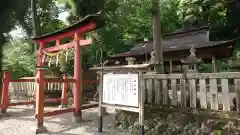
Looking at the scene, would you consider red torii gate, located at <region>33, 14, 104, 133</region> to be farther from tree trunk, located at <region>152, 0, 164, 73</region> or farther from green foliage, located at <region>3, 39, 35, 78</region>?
green foliage, located at <region>3, 39, 35, 78</region>

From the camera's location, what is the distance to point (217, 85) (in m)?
4.30

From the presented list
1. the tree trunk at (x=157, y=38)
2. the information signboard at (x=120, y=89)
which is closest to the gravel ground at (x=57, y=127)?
the information signboard at (x=120, y=89)

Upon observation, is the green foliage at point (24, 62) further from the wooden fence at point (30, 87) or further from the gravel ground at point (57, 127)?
the gravel ground at point (57, 127)

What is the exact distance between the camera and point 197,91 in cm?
467

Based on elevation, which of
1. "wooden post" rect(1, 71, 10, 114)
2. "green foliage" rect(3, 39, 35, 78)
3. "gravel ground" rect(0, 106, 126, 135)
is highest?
"green foliage" rect(3, 39, 35, 78)

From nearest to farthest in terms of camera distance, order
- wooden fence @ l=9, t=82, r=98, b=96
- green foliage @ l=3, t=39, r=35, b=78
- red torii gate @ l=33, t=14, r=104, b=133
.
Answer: red torii gate @ l=33, t=14, r=104, b=133, wooden fence @ l=9, t=82, r=98, b=96, green foliage @ l=3, t=39, r=35, b=78

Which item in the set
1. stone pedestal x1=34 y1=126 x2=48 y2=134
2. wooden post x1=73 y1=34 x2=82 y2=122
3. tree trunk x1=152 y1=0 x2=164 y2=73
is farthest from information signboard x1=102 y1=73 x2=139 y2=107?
tree trunk x1=152 y1=0 x2=164 y2=73

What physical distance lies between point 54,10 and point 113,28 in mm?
6645

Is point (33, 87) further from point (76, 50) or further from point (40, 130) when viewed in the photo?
point (40, 130)

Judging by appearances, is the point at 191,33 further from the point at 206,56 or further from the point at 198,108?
the point at 198,108

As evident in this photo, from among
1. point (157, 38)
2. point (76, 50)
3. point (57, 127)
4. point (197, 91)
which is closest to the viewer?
point (197, 91)

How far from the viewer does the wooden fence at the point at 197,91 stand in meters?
4.10

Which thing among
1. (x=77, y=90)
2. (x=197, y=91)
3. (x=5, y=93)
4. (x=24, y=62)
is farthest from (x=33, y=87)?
(x=197, y=91)

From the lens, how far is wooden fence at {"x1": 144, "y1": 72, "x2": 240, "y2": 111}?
13.4ft
